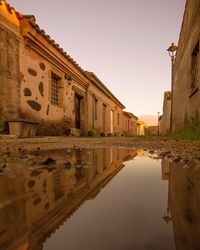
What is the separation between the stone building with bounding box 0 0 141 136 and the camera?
603cm

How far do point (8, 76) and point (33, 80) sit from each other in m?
1.27

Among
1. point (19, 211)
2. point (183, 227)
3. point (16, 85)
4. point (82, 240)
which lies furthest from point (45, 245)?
point (16, 85)

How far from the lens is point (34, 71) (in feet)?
24.3

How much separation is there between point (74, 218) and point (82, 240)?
15 cm

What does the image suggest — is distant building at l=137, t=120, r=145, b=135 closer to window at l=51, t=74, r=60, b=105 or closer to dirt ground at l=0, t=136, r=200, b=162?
window at l=51, t=74, r=60, b=105

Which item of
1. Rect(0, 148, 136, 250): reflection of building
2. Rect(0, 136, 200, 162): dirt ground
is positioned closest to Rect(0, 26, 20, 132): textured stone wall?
Rect(0, 136, 200, 162): dirt ground

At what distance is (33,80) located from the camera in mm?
7332

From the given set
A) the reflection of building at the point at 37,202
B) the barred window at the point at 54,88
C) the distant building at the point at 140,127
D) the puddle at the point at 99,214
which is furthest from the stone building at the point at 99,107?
the distant building at the point at 140,127

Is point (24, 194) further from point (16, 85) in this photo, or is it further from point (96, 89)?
point (96, 89)

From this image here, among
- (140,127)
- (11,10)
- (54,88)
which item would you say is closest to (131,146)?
(11,10)

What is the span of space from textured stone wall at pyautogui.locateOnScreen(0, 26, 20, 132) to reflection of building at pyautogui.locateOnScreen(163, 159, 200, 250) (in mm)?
5733

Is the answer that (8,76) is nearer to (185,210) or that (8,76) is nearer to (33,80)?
(33,80)

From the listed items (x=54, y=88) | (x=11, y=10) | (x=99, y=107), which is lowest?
(x=99, y=107)

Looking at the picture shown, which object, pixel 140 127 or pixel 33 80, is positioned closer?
pixel 33 80
